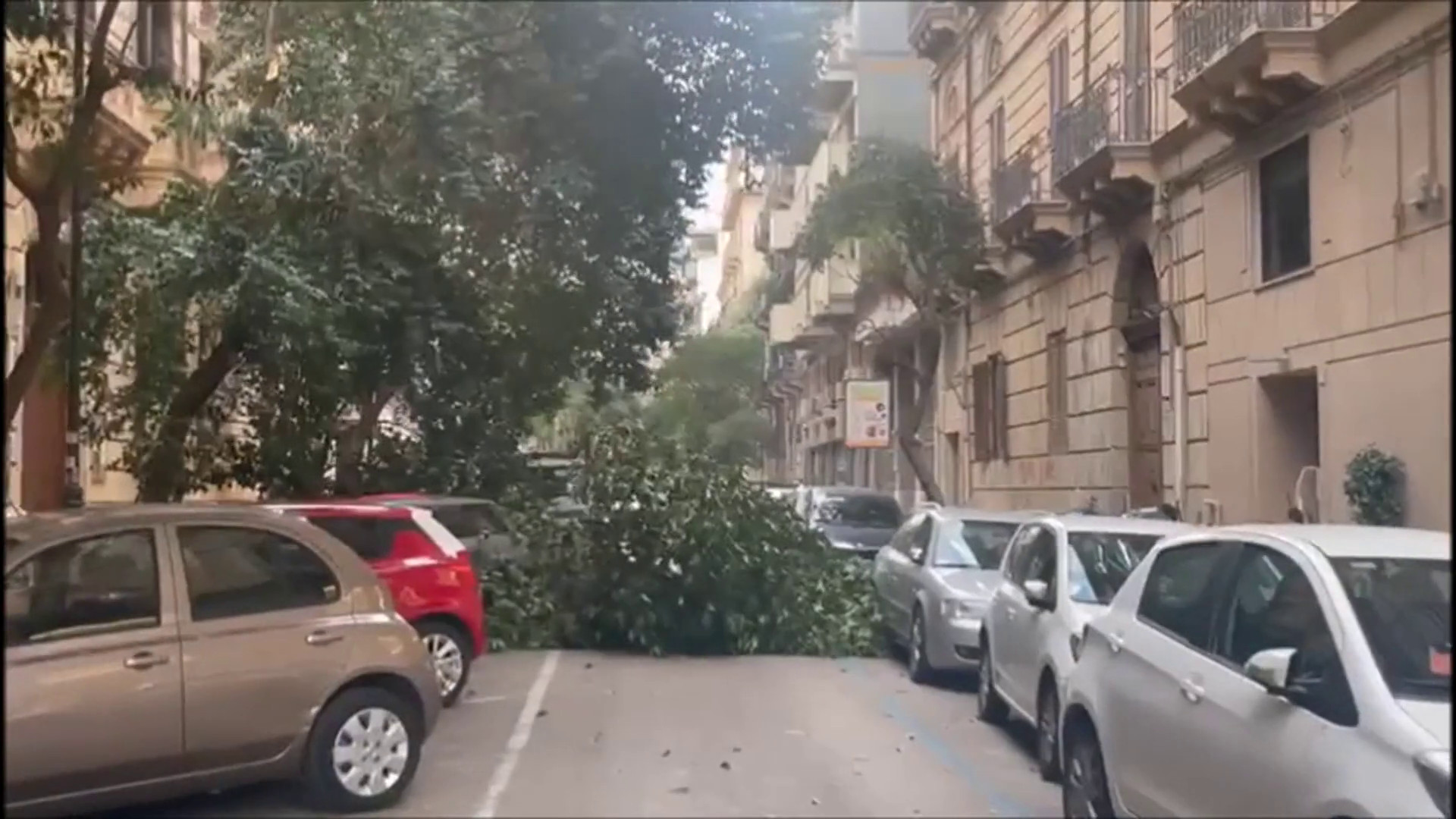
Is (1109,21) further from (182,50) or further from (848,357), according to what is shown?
(848,357)

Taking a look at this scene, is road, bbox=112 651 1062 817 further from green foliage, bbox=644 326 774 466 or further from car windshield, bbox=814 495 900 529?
green foliage, bbox=644 326 774 466

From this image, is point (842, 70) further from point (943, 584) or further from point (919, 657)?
point (943, 584)

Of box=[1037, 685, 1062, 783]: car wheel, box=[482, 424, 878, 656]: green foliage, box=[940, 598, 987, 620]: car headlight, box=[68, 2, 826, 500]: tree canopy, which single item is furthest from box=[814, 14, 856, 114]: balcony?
box=[1037, 685, 1062, 783]: car wheel

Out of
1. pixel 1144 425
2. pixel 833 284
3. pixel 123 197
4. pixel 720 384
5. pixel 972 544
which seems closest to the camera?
pixel 972 544

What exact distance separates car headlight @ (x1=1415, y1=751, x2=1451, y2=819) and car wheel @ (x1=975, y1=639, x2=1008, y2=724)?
6958 millimetres

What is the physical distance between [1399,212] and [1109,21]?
9.16 metres

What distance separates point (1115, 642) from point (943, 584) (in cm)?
659

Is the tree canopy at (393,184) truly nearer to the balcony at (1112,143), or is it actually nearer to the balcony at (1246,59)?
the balcony at (1246,59)

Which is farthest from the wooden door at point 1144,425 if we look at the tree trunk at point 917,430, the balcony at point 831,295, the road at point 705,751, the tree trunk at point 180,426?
the balcony at point 831,295

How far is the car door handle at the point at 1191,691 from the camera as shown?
6.76 meters

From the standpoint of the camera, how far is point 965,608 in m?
14.2

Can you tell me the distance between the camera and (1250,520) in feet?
59.3

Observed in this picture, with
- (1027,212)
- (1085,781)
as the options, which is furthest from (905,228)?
(1085,781)

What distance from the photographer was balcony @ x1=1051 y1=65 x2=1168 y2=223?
21.4 meters
